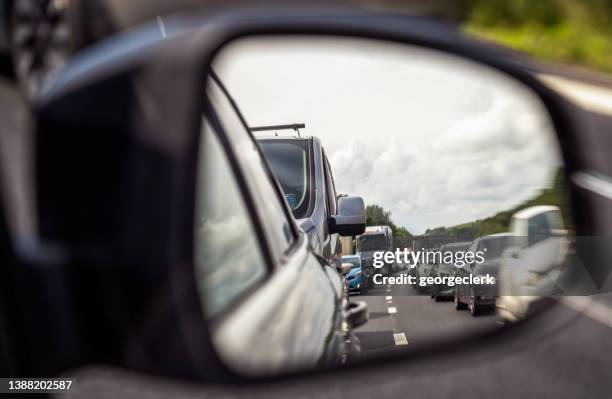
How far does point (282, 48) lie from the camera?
1954 mm

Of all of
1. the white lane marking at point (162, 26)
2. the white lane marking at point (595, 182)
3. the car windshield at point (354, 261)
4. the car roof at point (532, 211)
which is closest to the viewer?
the white lane marking at point (162, 26)

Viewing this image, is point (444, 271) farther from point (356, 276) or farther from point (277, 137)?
point (277, 137)

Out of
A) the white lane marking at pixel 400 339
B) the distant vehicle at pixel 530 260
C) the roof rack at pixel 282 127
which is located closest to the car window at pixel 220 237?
the roof rack at pixel 282 127

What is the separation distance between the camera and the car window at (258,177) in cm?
201

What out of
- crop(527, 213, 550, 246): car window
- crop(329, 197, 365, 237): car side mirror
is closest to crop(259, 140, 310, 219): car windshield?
crop(329, 197, 365, 237): car side mirror

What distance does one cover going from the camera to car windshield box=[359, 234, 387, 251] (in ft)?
6.37

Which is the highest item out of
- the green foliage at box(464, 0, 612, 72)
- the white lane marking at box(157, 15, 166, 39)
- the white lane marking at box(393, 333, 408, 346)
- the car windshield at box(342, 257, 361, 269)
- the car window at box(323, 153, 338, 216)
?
the green foliage at box(464, 0, 612, 72)

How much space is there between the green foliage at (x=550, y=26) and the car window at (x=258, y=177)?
13.6 meters

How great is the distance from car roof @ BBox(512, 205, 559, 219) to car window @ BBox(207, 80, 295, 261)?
58 cm

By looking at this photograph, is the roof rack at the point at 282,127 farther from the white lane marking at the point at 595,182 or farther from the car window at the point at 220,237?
the white lane marking at the point at 595,182

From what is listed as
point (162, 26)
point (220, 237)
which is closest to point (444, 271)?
point (220, 237)

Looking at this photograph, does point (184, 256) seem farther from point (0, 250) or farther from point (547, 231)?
point (547, 231)

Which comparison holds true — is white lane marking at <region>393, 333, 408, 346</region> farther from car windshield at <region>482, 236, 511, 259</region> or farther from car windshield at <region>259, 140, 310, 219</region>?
A: car windshield at <region>259, 140, 310, 219</region>

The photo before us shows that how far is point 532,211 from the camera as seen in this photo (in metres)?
2.14
